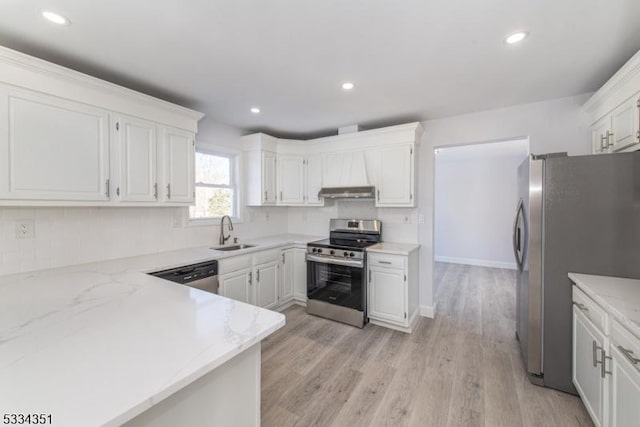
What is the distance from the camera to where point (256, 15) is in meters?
1.56

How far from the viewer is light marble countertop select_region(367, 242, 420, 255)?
3.02 meters

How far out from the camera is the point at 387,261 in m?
3.08

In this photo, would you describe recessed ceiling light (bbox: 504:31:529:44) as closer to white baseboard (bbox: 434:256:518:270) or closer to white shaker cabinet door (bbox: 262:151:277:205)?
white shaker cabinet door (bbox: 262:151:277:205)

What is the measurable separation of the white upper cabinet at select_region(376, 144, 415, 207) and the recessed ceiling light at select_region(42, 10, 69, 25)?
293 centimetres

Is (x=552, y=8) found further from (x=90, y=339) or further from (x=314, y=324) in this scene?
(x=314, y=324)

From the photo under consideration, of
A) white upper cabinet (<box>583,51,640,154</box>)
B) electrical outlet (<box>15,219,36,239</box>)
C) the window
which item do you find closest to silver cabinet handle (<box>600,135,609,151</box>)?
white upper cabinet (<box>583,51,640,154</box>)

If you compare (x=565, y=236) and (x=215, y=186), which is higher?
(x=215, y=186)

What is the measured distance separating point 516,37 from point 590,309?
1.79 meters

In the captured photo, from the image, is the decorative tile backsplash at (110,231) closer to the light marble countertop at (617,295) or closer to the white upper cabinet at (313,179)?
the white upper cabinet at (313,179)

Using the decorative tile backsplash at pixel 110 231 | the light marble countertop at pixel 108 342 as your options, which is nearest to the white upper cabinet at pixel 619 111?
the decorative tile backsplash at pixel 110 231

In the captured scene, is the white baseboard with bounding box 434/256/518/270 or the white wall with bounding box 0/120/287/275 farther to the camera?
the white baseboard with bounding box 434/256/518/270

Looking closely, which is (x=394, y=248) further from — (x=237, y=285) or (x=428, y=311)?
(x=237, y=285)

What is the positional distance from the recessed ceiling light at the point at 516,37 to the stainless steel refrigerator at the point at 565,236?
864 millimetres

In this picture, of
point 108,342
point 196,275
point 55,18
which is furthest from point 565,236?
point 55,18
